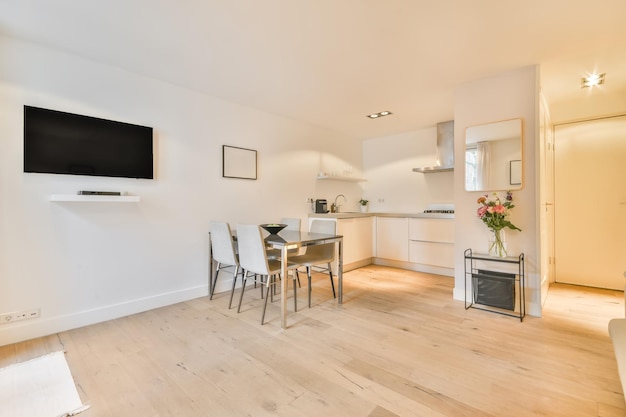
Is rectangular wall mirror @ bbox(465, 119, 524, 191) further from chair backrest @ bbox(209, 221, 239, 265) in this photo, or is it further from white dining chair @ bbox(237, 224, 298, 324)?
chair backrest @ bbox(209, 221, 239, 265)

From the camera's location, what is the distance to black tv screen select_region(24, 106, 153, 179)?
242 centimetres

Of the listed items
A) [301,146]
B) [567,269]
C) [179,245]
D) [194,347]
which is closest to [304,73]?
[301,146]

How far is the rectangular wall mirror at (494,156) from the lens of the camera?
294 cm

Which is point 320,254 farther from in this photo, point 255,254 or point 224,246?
point 224,246

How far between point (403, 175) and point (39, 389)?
5316mm

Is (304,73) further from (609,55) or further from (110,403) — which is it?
(110,403)

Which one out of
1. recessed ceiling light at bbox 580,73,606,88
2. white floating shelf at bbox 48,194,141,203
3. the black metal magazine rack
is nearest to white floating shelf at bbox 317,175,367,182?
the black metal magazine rack

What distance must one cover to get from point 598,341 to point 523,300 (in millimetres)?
585

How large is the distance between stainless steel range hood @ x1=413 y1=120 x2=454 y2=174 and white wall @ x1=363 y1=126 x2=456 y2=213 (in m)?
0.41

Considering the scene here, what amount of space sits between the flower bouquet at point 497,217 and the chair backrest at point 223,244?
263 centimetres

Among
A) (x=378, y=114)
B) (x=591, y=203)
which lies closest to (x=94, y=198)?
(x=378, y=114)

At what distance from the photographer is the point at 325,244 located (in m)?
3.49

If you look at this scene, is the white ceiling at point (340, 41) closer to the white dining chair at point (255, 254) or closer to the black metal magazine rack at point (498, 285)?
the white dining chair at point (255, 254)

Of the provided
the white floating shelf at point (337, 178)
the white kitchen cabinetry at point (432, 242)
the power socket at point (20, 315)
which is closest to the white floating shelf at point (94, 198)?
the power socket at point (20, 315)
